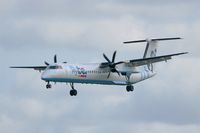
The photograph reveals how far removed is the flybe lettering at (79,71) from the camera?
365 feet

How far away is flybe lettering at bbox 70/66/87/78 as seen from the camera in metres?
111

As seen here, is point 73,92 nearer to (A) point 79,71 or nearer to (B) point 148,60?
(A) point 79,71

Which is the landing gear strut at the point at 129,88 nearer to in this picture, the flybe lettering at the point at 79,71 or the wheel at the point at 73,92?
the wheel at the point at 73,92

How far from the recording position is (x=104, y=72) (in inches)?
4530

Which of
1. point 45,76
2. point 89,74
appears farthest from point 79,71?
point 45,76

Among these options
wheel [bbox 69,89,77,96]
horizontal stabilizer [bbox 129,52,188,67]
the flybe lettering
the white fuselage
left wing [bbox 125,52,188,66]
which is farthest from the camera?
wheel [bbox 69,89,77,96]

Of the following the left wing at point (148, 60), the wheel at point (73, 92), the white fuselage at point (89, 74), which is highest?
the left wing at point (148, 60)

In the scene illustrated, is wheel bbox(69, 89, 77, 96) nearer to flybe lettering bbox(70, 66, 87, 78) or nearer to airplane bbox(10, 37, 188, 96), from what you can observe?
airplane bbox(10, 37, 188, 96)

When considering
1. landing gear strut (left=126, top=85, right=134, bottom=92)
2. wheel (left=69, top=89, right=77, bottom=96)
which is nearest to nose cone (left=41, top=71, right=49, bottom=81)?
wheel (left=69, top=89, right=77, bottom=96)

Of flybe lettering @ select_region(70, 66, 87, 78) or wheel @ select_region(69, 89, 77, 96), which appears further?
wheel @ select_region(69, 89, 77, 96)

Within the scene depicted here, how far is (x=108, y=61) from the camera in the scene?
116 meters

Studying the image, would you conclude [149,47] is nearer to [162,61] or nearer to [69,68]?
[162,61]

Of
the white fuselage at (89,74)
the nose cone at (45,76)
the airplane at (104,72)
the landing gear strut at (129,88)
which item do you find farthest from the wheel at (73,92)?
the nose cone at (45,76)

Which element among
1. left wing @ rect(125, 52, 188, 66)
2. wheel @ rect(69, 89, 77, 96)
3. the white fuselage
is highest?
left wing @ rect(125, 52, 188, 66)
